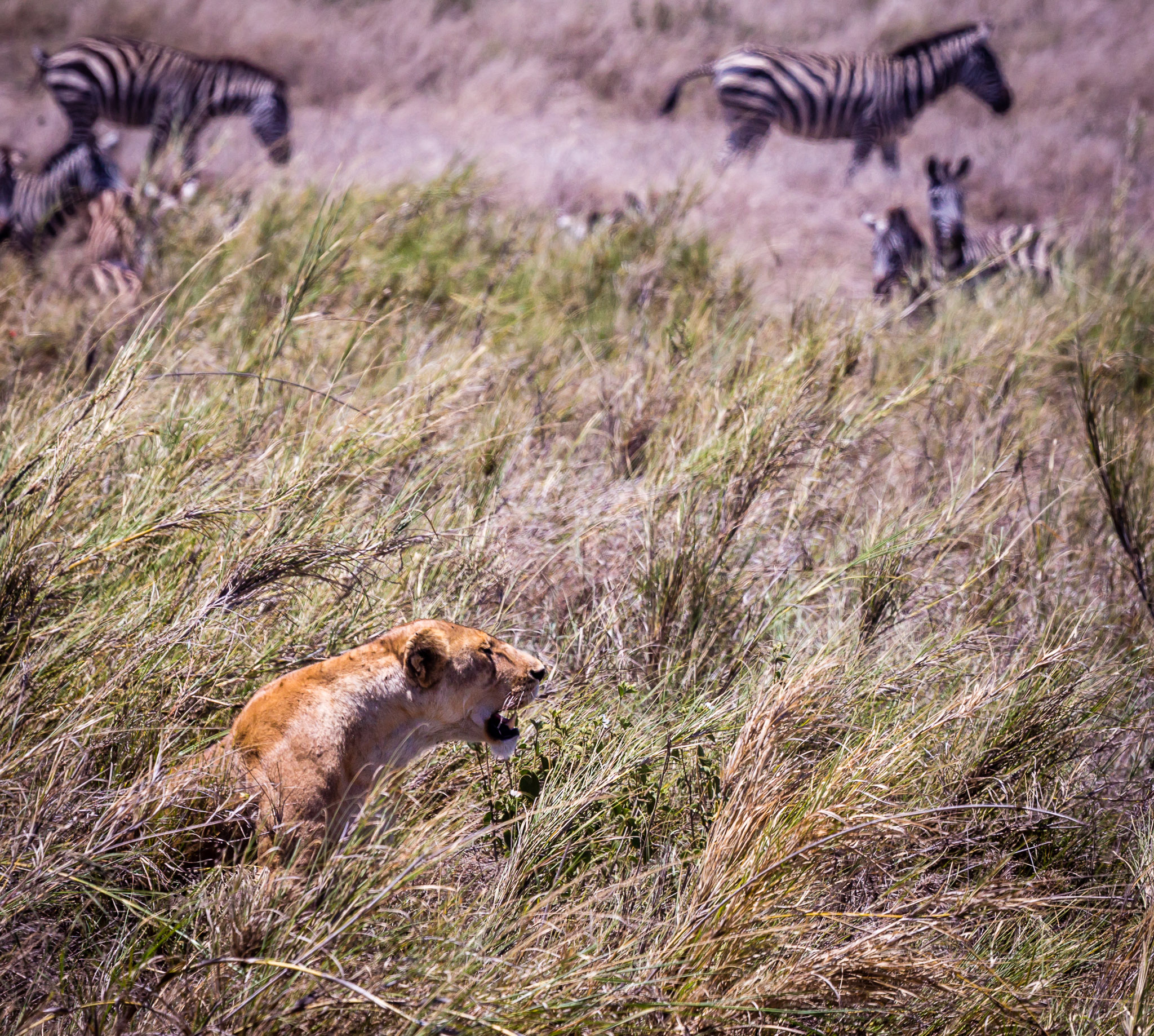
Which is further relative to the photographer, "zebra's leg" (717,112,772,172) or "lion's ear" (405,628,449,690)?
"zebra's leg" (717,112,772,172)

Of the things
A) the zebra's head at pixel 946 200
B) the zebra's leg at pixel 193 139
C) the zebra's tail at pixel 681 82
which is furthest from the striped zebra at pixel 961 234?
the zebra's leg at pixel 193 139

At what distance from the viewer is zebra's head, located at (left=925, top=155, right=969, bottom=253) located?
835cm

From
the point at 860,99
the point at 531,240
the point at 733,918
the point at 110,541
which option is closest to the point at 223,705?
the point at 110,541

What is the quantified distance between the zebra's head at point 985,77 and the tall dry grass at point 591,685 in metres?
5.34

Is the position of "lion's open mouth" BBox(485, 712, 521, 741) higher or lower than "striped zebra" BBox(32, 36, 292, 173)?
lower

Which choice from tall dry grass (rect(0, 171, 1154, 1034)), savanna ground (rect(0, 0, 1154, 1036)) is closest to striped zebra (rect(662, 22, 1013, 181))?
savanna ground (rect(0, 0, 1154, 1036))

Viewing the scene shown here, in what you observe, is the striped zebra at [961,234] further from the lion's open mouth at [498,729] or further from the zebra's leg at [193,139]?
the lion's open mouth at [498,729]

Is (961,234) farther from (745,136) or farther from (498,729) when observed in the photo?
(498,729)

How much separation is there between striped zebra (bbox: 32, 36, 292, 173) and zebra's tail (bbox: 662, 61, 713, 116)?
11.1ft

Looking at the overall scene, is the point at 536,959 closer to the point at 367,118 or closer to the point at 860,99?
the point at 367,118

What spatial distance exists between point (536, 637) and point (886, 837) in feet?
4.35

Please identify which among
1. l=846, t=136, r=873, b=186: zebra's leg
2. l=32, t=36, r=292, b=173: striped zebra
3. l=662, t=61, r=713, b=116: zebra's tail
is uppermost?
l=662, t=61, r=713, b=116: zebra's tail

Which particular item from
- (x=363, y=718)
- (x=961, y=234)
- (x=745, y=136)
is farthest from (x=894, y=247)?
(x=363, y=718)

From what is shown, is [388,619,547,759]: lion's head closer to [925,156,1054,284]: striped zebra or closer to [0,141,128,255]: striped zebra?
[0,141,128,255]: striped zebra
